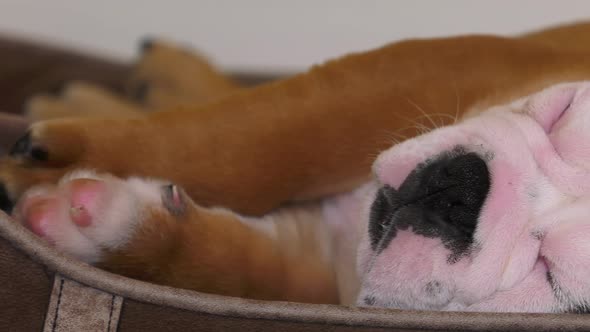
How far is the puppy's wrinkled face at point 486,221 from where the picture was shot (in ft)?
2.92

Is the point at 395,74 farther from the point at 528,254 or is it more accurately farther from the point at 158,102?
the point at 158,102

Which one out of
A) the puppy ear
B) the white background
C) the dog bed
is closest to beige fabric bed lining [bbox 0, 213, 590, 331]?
the dog bed

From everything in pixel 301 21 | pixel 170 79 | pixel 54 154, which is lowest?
pixel 54 154

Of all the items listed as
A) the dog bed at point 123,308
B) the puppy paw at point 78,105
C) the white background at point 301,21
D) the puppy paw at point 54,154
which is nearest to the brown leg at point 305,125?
the puppy paw at point 54,154

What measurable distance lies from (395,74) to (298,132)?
18 cm

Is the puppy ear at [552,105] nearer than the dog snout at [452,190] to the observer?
No

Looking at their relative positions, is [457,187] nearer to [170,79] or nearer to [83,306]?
[83,306]

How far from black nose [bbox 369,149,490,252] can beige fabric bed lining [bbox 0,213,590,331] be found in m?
0.17

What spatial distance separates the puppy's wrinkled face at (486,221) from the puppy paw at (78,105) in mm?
939

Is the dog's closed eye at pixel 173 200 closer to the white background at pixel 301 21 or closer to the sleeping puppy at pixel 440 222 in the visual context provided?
the sleeping puppy at pixel 440 222

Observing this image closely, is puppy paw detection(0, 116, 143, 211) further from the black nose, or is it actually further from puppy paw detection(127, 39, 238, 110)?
puppy paw detection(127, 39, 238, 110)

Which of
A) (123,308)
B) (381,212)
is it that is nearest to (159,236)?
(123,308)

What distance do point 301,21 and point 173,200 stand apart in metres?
1.42

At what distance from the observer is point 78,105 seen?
179cm
